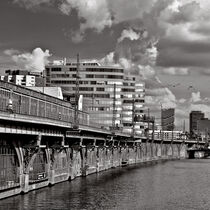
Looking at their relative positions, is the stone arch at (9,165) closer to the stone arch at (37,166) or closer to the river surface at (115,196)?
the river surface at (115,196)

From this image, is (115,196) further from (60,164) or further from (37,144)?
(60,164)

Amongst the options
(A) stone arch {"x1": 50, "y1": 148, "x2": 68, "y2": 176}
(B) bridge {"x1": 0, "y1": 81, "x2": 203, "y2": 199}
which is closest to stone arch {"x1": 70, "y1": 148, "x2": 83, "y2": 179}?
(B) bridge {"x1": 0, "y1": 81, "x2": 203, "y2": 199}

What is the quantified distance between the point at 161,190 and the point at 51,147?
23.4 m

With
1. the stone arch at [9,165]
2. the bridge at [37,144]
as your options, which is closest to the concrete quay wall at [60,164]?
the bridge at [37,144]

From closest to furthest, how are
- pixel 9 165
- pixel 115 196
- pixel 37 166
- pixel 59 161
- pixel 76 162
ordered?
pixel 9 165 → pixel 115 196 → pixel 37 166 → pixel 59 161 → pixel 76 162

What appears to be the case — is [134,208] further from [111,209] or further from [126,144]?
[126,144]

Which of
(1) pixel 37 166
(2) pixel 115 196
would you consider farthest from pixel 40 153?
Answer: (2) pixel 115 196

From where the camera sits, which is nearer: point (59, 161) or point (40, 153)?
point (40, 153)

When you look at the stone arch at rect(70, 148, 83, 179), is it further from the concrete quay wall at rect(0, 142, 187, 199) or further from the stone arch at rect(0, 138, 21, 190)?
the stone arch at rect(0, 138, 21, 190)

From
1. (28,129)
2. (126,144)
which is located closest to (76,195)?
(28,129)

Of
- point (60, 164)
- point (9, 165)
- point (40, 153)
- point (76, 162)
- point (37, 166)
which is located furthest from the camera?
point (76, 162)

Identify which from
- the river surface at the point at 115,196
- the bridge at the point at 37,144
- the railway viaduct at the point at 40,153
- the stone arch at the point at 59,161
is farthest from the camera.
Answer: the stone arch at the point at 59,161

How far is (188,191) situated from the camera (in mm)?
100000

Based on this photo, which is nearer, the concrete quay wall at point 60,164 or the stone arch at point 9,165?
the stone arch at point 9,165
